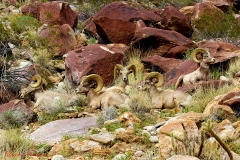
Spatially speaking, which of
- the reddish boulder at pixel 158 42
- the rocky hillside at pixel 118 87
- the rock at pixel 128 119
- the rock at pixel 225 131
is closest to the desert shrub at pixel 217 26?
the rocky hillside at pixel 118 87

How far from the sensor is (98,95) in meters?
10.8

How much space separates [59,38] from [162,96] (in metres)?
8.63

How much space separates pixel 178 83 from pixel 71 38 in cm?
748

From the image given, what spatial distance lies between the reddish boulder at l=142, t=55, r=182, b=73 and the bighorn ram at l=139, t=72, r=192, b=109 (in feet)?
14.0

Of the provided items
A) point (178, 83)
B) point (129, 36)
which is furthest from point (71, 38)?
point (178, 83)

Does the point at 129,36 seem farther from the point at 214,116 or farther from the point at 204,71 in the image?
the point at 214,116

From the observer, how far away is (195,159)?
Result: 474 cm

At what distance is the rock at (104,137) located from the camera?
6.79 metres

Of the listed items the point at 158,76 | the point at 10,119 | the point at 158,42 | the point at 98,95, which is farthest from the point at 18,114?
the point at 158,42

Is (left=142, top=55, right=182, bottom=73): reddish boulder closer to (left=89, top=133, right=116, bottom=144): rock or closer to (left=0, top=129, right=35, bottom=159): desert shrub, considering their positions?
(left=89, top=133, right=116, bottom=144): rock

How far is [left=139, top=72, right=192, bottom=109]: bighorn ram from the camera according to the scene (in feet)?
31.4

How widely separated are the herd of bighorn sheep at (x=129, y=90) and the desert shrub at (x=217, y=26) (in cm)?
669

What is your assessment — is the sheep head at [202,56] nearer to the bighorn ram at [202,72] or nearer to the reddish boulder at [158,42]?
the bighorn ram at [202,72]

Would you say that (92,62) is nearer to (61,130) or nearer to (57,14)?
(61,130)
